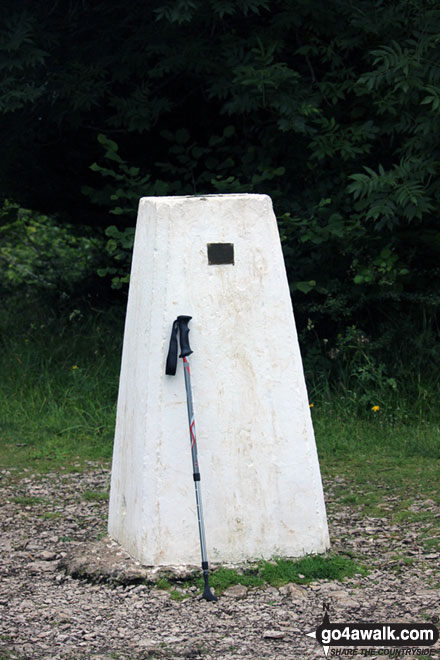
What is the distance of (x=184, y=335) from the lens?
14.0 ft

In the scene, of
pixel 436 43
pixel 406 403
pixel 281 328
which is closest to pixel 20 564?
pixel 281 328

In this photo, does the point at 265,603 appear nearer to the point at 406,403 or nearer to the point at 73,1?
the point at 406,403

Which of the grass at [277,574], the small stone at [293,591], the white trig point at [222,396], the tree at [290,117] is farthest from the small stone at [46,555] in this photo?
the tree at [290,117]

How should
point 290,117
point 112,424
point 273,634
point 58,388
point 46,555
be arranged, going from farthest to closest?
point 58,388, point 112,424, point 290,117, point 46,555, point 273,634

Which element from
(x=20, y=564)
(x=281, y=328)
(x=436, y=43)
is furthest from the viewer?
(x=436, y=43)

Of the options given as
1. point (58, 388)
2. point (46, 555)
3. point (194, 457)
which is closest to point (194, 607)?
point (194, 457)

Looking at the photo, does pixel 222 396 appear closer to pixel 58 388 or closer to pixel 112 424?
pixel 112 424

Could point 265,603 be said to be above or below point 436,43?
below

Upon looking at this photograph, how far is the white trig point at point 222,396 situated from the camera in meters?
4.33

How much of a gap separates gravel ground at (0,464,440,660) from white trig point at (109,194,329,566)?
0.31 meters

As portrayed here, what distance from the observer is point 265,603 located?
4.05 metres

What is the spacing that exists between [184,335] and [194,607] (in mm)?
1184

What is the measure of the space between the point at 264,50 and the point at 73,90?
59.5 inches

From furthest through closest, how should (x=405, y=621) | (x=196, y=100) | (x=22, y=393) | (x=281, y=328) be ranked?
(x=196, y=100) → (x=22, y=393) → (x=281, y=328) → (x=405, y=621)
